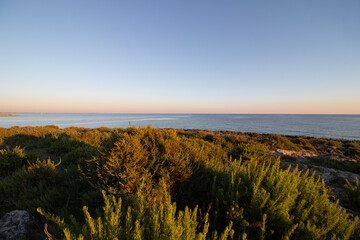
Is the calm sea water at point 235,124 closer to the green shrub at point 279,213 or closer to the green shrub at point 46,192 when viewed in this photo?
the green shrub at point 46,192

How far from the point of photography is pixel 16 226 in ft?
7.27

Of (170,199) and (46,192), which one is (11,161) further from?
(170,199)

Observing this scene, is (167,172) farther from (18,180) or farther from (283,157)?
(283,157)

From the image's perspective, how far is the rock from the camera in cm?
209

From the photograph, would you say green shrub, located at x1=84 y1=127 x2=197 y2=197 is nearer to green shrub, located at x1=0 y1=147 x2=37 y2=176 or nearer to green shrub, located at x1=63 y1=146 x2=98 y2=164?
green shrub, located at x1=63 y1=146 x2=98 y2=164

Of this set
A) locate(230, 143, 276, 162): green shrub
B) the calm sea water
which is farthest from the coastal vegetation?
the calm sea water

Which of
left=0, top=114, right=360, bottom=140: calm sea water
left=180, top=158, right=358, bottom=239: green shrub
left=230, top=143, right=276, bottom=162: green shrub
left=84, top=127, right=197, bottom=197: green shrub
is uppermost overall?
left=84, top=127, right=197, bottom=197: green shrub

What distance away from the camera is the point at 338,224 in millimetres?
1880

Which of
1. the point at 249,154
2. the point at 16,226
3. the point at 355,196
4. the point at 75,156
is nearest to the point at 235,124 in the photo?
the point at 249,154

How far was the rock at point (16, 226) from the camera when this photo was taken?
82.3 inches

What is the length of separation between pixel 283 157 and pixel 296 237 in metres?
9.03

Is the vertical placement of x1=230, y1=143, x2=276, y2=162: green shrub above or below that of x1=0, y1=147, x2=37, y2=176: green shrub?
below

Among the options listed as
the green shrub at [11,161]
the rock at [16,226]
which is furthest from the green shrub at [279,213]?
the green shrub at [11,161]

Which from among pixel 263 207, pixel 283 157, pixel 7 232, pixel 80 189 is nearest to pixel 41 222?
pixel 7 232
